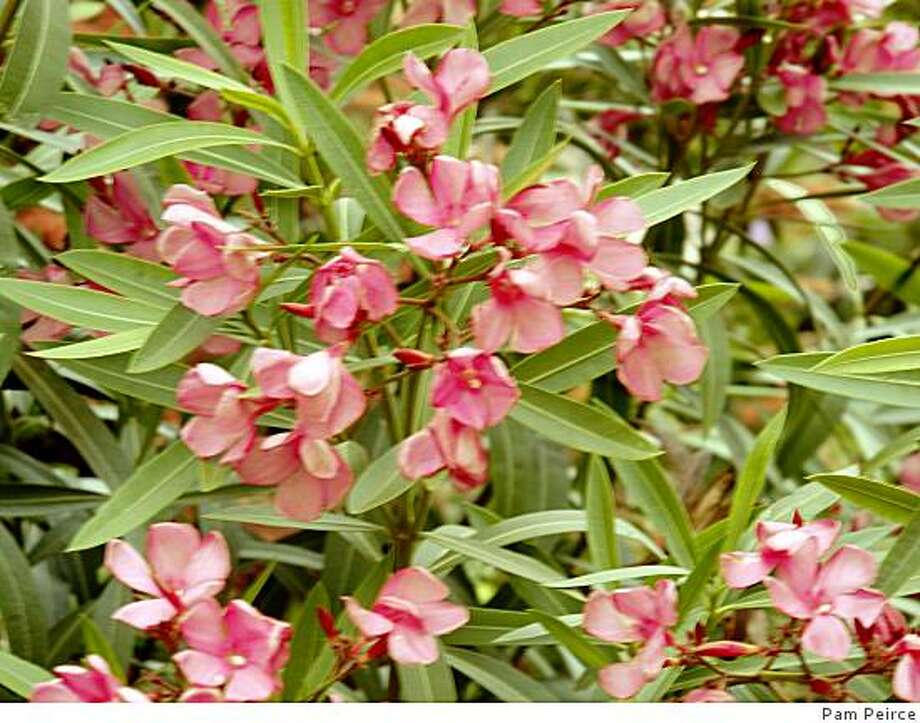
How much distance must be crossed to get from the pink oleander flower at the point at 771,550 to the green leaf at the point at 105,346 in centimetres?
40

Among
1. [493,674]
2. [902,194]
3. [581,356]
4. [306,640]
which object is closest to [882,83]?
[902,194]

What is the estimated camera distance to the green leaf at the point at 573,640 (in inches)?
40.7

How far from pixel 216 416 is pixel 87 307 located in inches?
7.7

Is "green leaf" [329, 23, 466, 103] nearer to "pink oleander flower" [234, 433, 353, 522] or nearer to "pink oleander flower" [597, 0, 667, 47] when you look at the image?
"pink oleander flower" [234, 433, 353, 522]

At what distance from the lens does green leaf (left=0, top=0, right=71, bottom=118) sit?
1183 millimetres

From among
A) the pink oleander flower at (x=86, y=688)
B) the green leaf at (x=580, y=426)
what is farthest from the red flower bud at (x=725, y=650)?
the pink oleander flower at (x=86, y=688)

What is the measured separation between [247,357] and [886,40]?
2.37 feet

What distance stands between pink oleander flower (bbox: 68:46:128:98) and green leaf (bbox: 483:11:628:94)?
40 centimetres

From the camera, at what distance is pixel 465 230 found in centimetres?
93

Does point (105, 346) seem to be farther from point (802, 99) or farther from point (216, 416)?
point (802, 99)

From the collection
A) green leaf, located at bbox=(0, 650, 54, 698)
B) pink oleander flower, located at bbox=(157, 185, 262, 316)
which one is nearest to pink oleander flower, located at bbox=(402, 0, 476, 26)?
pink oleander flower, located at bbox=(157, 185, 262, 316)

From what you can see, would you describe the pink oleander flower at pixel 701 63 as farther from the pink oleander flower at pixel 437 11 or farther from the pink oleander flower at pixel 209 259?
the pink oleander flower at pixel 209 259

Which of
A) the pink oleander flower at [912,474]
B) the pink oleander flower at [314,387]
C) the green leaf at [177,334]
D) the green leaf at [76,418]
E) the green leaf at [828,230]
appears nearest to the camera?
the pink oleander flower at [314,387]

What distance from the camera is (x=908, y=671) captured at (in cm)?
96
